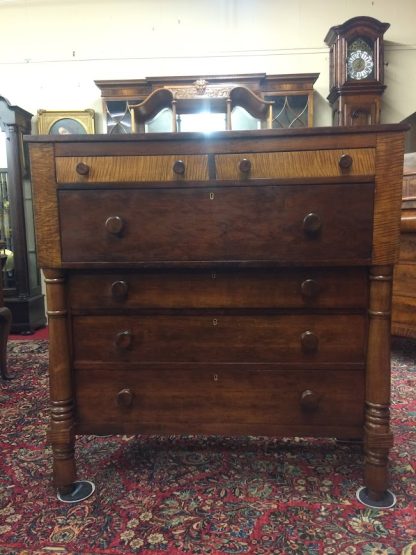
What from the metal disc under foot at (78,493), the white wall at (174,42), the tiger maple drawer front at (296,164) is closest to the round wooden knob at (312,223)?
the tiger maple drawer front at (296,164)

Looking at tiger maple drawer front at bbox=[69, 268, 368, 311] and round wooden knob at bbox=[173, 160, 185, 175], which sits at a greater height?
round wooden knob at bbox=[173, 160, 185, 175]

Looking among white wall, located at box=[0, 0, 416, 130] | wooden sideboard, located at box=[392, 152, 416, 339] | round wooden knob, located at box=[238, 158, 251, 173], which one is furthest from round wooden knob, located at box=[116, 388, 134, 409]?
white wall, located at box=[0, 0, 416, 130]

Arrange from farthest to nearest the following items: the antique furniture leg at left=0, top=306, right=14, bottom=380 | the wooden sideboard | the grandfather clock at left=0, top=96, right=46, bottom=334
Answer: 1. the grandfather clock at left=0, top=96, right=46, bottom=334
2. the wooden sideboard
3. the antique furniture leg at left=0, top=306, right=14, bottom=380

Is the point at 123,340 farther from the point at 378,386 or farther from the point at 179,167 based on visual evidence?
the point at 378,386

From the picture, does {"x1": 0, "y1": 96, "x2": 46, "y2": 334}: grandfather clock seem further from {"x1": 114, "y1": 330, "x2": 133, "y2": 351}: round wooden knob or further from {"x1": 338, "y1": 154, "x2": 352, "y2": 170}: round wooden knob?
{"x1": 338, "y1": 154, "x2": 352, "y2": 170}: round wooden knob

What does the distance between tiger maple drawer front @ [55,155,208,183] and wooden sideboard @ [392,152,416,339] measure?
1731mm

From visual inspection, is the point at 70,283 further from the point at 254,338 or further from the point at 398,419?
the point at 398,419

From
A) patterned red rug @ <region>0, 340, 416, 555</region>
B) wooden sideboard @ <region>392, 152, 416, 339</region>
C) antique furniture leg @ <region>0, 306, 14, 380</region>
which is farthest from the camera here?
wooden sideboard @ <region>392, 152, 416, 339</region>

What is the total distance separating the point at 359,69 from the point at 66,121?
9.03ft

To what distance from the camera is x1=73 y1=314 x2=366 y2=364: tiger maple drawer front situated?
113cm

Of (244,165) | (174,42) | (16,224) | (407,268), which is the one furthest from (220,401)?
(174,42)

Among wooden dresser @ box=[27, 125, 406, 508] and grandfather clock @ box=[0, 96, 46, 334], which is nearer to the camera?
wooden dresser @ box=[27, 125, 406, 508]

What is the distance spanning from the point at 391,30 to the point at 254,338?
390cm

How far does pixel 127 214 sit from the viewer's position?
110 centimetres
